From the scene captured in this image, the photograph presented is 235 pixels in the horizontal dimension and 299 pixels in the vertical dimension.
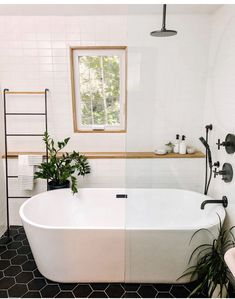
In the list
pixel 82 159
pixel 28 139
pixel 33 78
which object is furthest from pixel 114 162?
pixel 33 78

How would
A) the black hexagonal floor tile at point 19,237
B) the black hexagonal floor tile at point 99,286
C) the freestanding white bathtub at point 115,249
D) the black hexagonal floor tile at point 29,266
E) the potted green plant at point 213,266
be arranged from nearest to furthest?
the potted green plant at point 213,266, the freestanding white bathtub at point 115,249, the black hexagonal floor tile at point 99,286, the black hexagonal floor tile at point 29,266, the black hexagonal floor tile at point 19,237

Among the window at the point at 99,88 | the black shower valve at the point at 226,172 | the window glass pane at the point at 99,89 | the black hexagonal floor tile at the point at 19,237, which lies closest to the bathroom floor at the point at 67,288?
the black hexagonal floor tile at the point at 19,237

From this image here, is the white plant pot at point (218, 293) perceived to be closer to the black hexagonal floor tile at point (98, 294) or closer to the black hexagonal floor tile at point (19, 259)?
the black hexagonal floor tile at point (98, 294)

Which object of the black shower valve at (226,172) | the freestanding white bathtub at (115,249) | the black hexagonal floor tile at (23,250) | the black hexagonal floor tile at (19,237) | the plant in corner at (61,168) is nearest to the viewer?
the freestanding white bathtub at (115,249)

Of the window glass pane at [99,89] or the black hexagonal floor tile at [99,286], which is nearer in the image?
the black hexagonal floor tile at [99,286]

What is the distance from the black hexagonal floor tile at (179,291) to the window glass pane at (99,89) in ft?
6.39

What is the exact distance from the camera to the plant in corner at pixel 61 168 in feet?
9.20

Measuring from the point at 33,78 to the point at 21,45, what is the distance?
1.28ft

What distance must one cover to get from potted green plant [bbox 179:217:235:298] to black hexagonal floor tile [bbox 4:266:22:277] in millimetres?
1564

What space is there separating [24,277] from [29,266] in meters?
0.16

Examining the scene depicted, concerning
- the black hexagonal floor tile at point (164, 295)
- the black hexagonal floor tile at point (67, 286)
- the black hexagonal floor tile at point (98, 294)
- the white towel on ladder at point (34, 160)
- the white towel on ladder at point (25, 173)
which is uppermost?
the white towel on ladder at point (34, 160)

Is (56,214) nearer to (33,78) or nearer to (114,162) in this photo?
(114,162)

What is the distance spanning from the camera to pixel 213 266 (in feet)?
6.36

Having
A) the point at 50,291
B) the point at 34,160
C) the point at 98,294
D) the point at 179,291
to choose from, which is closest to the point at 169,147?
the point at 179,291
